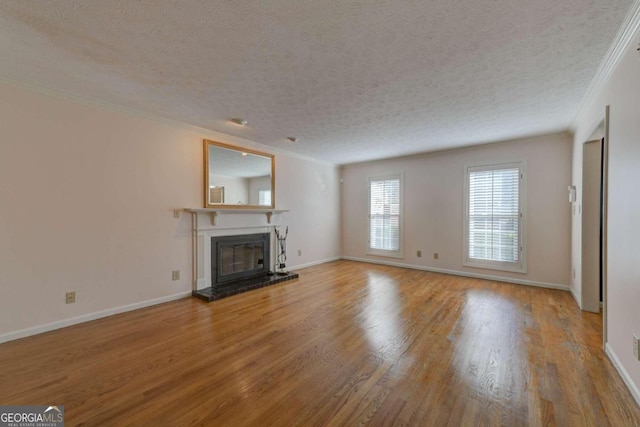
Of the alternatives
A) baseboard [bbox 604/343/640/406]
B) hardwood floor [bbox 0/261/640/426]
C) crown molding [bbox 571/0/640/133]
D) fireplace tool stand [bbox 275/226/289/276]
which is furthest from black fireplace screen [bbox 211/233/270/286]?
crown molding [bbox 571/0/640/133]

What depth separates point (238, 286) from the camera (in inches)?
163

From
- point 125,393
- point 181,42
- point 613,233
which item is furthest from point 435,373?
point 181,42

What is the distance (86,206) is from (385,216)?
5.11 m

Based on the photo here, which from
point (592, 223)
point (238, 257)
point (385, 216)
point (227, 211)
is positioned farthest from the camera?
point (385, 216)

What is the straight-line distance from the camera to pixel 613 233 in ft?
6.98

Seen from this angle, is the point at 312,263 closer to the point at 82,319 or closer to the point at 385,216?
the point at 385,216

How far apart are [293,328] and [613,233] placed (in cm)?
285

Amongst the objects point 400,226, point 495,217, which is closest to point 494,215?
point 495,217

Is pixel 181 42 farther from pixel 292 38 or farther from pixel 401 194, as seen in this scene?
pixel 401 194

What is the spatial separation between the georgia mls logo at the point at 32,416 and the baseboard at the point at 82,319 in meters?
1.24

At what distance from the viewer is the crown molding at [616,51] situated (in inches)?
66.1

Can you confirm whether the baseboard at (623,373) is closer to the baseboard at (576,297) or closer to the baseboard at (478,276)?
the baseboard at (576,297)

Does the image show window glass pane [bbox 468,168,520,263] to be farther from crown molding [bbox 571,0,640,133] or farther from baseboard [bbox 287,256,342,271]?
baseboard [bbox 287,256,342,271]

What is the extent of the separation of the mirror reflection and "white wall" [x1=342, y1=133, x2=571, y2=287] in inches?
96.4
